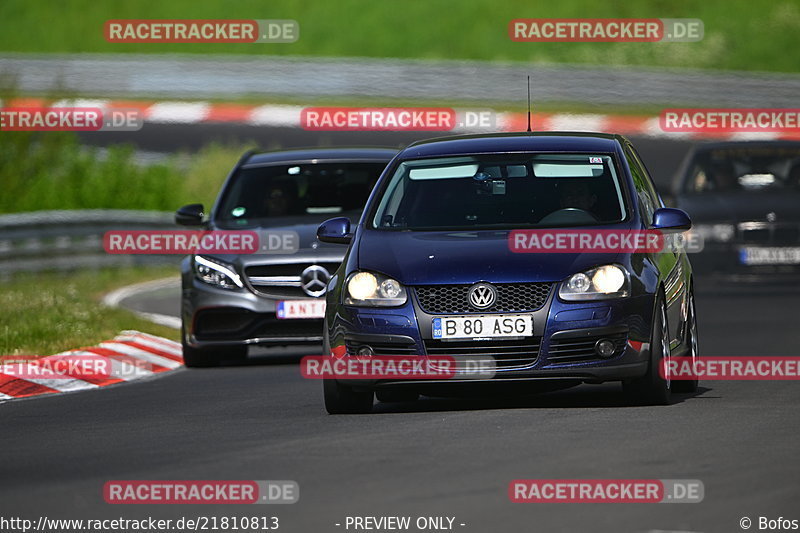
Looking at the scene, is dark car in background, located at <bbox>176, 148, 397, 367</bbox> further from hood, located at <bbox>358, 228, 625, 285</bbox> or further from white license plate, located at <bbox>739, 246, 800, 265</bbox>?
white license plate, located at <bbox>739, 246, 800, 265</bbox>

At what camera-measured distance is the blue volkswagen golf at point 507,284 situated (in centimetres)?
1030

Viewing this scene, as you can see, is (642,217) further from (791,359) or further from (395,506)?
(395,506)

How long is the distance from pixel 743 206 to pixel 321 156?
642 cm

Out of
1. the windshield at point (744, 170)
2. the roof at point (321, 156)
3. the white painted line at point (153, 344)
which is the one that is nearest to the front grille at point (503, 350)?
the roof at point (321, 156)

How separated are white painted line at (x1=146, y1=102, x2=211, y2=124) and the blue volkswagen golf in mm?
29690

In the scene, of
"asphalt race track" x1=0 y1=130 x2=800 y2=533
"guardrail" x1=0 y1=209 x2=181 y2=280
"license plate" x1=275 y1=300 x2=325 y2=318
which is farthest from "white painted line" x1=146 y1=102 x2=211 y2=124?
"asphalt race track" x1=0 y1=130 x2=800 y2=533

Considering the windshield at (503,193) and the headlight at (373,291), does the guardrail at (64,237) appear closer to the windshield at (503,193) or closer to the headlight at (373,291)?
the windshield at (503,193)

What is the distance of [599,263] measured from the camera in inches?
412

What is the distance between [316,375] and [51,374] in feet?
6.29

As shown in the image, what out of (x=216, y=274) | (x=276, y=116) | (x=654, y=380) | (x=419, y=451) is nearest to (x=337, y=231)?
(x=654, y=380)

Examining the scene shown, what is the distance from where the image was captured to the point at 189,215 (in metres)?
15.4

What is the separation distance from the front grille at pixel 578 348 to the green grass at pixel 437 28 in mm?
35473

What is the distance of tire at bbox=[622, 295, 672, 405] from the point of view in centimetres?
1048

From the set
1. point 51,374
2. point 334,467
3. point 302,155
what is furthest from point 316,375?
point 334,467
